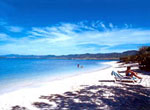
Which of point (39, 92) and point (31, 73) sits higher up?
point (39, 92)

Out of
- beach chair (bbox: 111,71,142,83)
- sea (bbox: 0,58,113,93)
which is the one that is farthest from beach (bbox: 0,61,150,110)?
sea (bbox: 0,58,113,93)

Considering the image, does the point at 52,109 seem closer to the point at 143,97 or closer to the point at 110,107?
the point at 110,107

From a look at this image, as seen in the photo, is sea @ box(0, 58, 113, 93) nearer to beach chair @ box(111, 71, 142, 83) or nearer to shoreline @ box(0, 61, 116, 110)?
shoreline @ box(0, 61, 116, 110)

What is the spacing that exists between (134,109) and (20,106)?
12.4 feet

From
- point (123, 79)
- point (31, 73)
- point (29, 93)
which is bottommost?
point (31, 73)

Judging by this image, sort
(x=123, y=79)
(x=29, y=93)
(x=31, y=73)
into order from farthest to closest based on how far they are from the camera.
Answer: (x=31, y=73) → (x=123, y=79) → (x=29, y=93)

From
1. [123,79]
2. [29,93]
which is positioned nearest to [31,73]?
[29,93]

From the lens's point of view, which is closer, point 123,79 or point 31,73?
point 123,79

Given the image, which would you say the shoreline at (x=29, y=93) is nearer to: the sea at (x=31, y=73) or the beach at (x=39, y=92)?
the beach at (x=39, y=92)

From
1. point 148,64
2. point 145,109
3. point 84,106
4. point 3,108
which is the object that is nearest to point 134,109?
point 145,109

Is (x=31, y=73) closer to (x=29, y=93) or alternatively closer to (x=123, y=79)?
(x=29, y=93)

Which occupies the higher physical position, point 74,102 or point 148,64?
point 148,64

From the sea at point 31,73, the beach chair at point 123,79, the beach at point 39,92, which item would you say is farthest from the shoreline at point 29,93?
the beach chair at point 123,79

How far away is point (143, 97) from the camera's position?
4.77 metres
